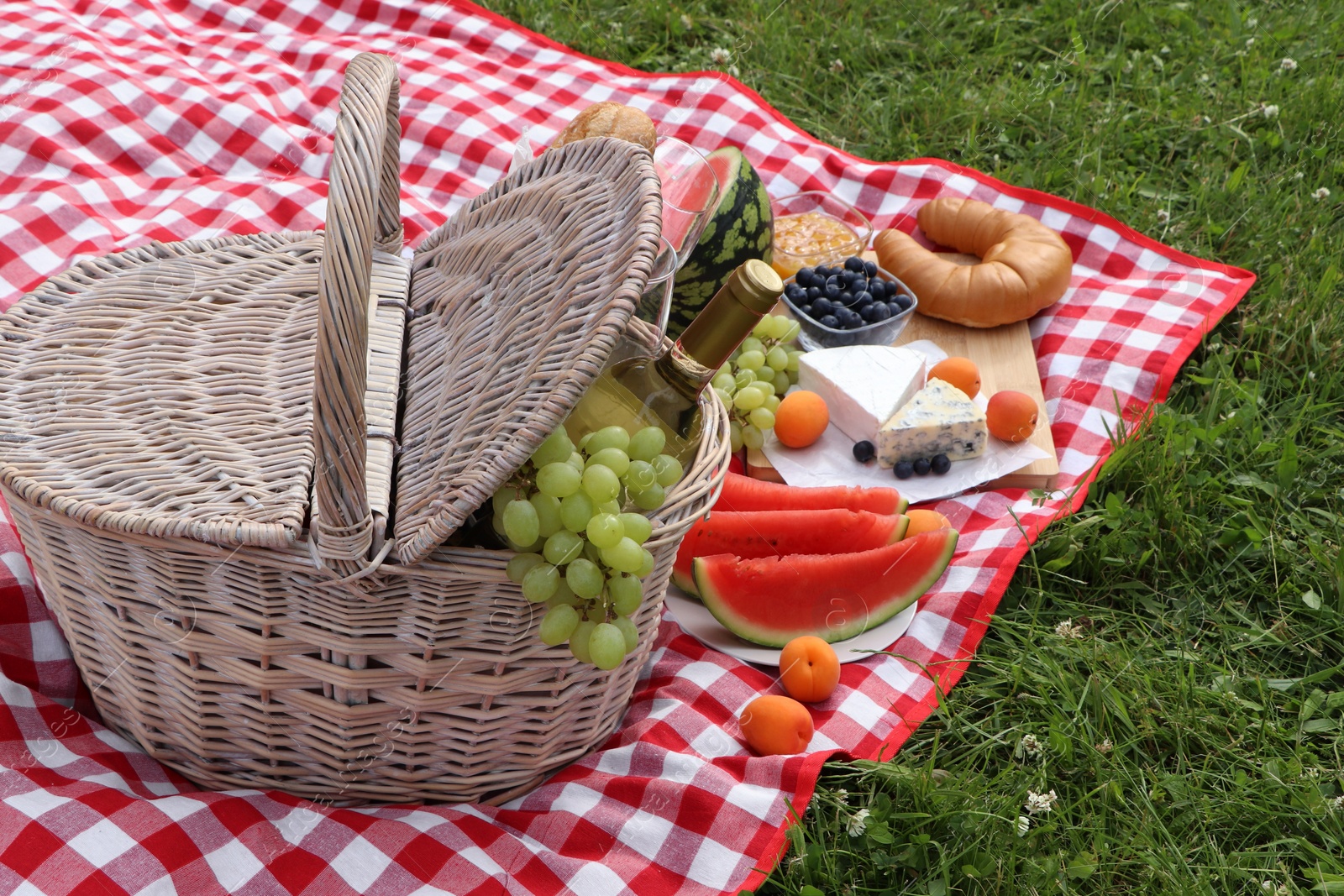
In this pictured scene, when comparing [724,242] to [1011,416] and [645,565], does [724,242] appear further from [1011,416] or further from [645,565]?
[645,565]

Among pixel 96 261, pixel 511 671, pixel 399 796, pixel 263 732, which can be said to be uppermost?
pixel 96 261

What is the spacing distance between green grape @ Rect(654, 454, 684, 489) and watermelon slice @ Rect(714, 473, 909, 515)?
0.68 meters

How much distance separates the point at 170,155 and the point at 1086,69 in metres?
2.73

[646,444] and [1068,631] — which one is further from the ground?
[646,444]

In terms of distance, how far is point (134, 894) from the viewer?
1318mm

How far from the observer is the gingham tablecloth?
141 centimetres

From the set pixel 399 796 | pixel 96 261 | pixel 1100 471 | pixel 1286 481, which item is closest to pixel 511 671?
pixel 399 796

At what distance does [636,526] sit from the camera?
1248 millimetres

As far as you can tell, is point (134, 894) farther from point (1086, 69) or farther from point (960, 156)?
point (1086, 69)

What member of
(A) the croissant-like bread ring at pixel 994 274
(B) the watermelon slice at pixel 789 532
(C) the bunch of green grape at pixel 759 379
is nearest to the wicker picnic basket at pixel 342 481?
(B) the watermelon slice at pixel 789 532

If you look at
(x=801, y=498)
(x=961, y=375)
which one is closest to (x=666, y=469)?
(x=801, y=498)

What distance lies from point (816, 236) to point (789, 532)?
3.16ft

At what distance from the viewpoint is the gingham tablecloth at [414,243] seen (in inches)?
55.6

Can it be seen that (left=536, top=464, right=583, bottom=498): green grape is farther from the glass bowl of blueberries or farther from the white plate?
the glass bowl of blueberries
